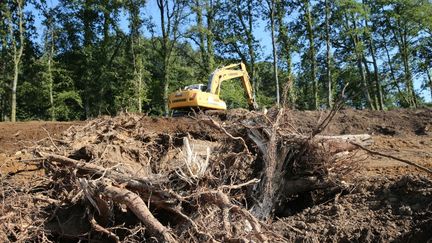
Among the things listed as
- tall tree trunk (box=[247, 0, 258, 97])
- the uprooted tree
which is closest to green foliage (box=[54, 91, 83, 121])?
tall tree trunk (box=[247, 0, 258, 97])

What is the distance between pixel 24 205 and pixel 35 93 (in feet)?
69.3

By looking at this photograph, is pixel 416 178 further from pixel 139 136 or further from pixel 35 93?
pixel 35 93

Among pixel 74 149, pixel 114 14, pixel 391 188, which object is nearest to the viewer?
pixel 391 188

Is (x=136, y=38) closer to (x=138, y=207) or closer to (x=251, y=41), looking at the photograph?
(x=251, y=41)

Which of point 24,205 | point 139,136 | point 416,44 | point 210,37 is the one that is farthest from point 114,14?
point 24,205

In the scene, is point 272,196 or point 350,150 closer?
point 272,196

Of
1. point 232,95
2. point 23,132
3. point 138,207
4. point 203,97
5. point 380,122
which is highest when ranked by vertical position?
point 232,95

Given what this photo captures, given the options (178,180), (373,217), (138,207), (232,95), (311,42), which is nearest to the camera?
(138,207)

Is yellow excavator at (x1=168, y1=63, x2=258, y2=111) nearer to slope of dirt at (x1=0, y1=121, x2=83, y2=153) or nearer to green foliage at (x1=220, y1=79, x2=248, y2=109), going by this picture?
slope of dirt at (x1=0, y1=121, x2=83, y2=153)

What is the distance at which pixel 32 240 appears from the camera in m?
4.69

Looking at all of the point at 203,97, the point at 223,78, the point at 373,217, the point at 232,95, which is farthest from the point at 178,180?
the point at 232,95

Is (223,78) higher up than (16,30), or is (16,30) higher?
(16,30)

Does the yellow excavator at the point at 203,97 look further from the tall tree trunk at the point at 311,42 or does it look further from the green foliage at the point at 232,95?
the tall tree trunk at the point at 311,42

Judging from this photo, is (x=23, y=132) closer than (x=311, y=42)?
Yes
